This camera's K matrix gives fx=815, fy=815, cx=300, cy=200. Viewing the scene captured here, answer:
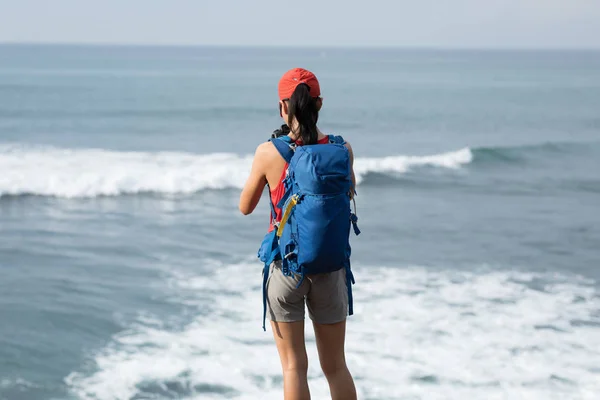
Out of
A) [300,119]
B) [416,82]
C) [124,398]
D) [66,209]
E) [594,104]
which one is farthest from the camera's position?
[416,82]

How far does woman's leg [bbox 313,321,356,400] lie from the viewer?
3.82 m

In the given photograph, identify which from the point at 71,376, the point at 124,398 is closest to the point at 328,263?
the point at 124,398

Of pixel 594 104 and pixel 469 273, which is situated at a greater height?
pixel 594 104

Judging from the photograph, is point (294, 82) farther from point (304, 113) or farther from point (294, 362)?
point (294, 362)

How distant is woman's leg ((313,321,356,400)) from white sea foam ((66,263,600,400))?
7.87ft

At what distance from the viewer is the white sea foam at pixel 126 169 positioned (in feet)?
52.6

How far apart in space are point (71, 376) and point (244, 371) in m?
1.43

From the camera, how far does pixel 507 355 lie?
23.5 feet

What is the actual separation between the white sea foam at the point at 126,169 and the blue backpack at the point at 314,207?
12.6m

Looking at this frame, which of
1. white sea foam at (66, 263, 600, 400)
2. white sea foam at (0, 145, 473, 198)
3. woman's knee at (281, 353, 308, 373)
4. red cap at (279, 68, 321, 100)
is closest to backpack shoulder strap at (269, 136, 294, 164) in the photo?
red cap at (279, 68, 321, 100)

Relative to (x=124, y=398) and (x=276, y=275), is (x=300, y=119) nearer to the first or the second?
(x=276, y=275)

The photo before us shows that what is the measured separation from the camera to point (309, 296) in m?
3.76

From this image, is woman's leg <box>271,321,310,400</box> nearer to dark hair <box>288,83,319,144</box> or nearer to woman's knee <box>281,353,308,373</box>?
woman's knee <box>281,353,308,373</box>

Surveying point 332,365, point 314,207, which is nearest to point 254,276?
point 332,365
